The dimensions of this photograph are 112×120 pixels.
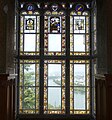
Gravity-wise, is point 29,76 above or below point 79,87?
above

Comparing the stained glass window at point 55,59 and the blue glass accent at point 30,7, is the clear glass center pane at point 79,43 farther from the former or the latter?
the blue glass accent at point 30,7

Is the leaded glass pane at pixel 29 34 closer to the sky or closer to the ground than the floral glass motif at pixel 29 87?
closer to the sky

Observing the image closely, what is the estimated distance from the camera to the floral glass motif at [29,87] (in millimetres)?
6520

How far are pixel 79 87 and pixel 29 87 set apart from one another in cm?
107

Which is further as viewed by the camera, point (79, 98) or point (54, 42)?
point (54, 42)

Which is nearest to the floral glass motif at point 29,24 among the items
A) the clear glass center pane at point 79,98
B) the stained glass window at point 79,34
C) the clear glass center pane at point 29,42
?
the clear glass center pane at point 29,42

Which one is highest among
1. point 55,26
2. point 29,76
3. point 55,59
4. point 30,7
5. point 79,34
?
point 30,7

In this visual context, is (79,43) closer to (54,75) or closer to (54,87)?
(54,75)

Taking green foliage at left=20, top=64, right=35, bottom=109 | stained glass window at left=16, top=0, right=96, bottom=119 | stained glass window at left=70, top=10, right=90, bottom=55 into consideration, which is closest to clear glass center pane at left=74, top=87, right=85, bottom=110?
stained glass window at left=16, top=0, right=96, bottom=119

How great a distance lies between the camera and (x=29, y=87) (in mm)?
6570

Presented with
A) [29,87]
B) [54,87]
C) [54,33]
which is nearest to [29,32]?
[54,33]

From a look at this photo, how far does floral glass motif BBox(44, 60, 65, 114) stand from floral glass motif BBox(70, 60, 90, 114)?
0.19m

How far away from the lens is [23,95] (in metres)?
6.55

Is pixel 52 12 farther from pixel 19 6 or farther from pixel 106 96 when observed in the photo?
pixel 106 96
